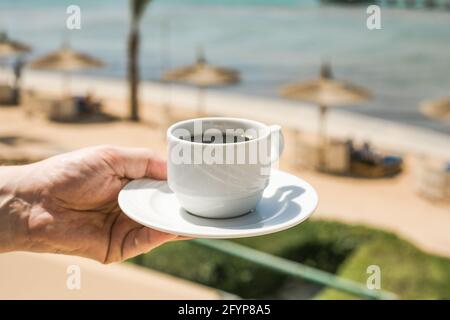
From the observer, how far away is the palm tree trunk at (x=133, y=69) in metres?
17.5

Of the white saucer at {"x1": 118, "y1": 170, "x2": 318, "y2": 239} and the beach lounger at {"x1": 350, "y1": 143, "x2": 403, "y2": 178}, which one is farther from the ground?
the white saucer at {"x1": 118, "y1": 170, "x2": 318, "y2": 239}

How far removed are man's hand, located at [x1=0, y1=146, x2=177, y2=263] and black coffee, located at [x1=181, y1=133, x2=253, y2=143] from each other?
40cm

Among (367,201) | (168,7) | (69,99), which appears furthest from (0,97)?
(168,7)

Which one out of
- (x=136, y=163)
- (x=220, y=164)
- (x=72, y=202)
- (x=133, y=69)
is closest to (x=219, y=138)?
(x=220, y=164)

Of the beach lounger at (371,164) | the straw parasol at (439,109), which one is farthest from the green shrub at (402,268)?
the beach lounger at (371,164)

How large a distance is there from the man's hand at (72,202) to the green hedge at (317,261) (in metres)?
3.31

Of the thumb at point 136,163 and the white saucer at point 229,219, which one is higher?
the thumb at point 136,163

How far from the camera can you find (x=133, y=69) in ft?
59.1

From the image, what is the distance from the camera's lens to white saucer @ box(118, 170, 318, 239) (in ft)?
6.49
